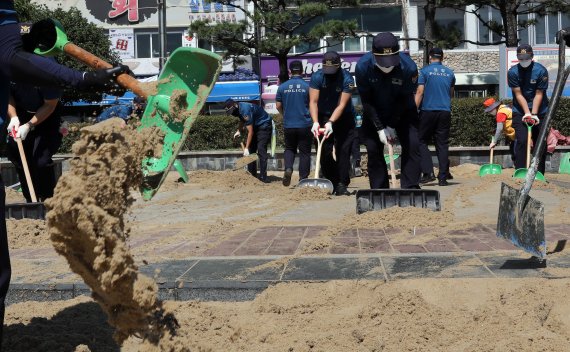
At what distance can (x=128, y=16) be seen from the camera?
43969mm

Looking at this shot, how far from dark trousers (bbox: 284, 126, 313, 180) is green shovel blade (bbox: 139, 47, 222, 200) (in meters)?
7.28

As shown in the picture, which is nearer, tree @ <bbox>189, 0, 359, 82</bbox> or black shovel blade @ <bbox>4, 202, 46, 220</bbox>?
black shovel blade @ <bbox>4, 202, 46, 220</bbox>

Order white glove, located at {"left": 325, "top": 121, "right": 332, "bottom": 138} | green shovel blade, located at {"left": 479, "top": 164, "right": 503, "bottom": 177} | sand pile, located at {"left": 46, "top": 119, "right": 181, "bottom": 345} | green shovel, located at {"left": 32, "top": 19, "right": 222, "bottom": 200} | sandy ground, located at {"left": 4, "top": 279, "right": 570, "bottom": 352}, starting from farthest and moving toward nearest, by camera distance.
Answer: green shovel blade, located at {"left": 479, "top": 164, "right": 503, "bottom": 177}
white glove, located at {"left": 325, "top": 121, "right": 332, "bottom": 138}
sandy ground, located at {"left": 4, "top": 279, "right": 570, "bottom": 352}
green shovel, located at {"left": 32, "top": 19, "right": 222, "bottom": 200}
sand pile, located at {"left": 46, "top": 119, "right": 181, "bottom": 345}

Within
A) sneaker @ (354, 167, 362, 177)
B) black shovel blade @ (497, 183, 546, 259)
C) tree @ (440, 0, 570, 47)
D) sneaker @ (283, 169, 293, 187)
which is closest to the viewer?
black shovel blade @ (497, 183, 546, 259)

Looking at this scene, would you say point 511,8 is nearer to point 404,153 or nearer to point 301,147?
point 301,147

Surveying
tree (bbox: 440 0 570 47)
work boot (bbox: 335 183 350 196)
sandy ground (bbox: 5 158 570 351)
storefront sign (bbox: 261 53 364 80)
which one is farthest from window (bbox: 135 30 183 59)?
sandy ground (bbox: 5 158 570 351)

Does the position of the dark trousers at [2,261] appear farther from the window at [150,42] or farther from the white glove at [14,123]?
the window at [150,42]

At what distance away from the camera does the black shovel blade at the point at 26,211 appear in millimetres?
7652

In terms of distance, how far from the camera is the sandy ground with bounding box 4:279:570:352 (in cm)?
351

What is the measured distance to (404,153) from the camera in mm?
8047

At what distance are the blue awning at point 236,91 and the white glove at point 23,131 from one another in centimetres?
3048

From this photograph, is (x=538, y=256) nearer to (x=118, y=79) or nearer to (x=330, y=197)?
(x=118, y=79)

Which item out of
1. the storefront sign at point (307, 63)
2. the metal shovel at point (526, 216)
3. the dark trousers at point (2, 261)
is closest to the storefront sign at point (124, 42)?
the storefront sign at point (307, 63)

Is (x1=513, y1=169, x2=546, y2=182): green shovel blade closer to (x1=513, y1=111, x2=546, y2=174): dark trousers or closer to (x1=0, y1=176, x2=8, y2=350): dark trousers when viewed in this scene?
(x1=513, y1=111, x2=546, y2=174): dark trousers
